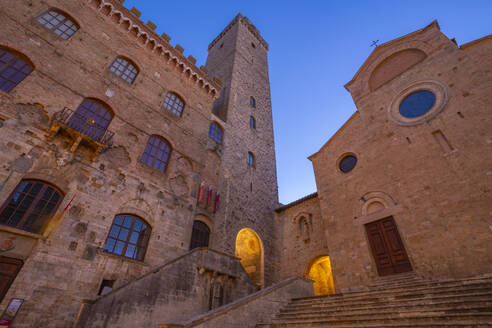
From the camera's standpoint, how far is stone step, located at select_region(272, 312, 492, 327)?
15.0ft

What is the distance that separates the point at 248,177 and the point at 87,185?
955 centimetres

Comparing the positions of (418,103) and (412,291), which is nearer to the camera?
(412,291)

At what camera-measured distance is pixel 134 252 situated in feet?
30.2

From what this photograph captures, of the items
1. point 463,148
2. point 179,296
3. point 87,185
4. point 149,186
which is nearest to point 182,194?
point 149,186

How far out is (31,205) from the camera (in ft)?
24.9

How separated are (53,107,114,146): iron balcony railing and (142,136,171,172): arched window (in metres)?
1.75

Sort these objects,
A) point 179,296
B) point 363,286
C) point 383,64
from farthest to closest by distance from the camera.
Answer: point 383,64 < point 363,286 < point 179,296

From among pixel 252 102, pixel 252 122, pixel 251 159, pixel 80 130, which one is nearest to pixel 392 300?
pixel 80 130

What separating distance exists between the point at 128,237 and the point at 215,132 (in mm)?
8698

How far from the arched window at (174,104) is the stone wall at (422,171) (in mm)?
9006

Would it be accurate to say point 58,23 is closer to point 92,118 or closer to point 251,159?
point 92,118

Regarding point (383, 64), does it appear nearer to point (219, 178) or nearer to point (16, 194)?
point (219, 178)

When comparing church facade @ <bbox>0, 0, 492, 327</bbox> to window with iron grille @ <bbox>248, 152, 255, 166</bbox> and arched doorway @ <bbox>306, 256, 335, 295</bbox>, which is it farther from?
window with iron grille @ <bbox>248, 152, 255, 166</bbox>

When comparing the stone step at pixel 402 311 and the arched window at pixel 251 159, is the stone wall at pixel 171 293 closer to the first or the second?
the stone step at pixel 402 311
